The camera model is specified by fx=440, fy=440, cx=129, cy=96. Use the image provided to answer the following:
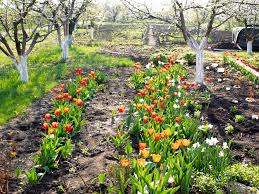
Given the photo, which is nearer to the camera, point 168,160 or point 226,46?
point 168,160

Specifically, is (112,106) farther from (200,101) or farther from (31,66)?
(31,66)

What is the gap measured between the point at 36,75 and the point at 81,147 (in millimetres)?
7649

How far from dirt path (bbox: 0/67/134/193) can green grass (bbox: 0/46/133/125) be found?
0.45m

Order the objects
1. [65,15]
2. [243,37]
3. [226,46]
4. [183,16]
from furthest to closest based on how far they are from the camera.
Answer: [226,46]
[243,37]
[65,15]
[183,16]

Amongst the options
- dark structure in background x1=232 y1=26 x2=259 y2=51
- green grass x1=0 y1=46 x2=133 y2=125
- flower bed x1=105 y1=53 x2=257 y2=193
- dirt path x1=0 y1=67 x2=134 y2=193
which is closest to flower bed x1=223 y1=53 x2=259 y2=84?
green grass x1=0 y1=46 x2=133 y2=125

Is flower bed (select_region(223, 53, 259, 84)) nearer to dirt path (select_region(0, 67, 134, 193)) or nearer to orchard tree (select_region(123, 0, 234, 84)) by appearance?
orchard tree (select_region(123, 0, 234, 84))

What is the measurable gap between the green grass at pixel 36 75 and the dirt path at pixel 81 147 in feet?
1.47

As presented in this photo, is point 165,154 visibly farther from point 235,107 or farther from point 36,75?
point 36,75

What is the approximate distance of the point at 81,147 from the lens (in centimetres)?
794

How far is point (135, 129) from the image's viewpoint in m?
8.18

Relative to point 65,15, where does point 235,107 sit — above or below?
A: below

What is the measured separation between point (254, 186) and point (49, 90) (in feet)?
25.0

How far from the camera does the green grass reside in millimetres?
10891

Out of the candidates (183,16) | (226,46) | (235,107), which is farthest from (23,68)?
(226,46)
